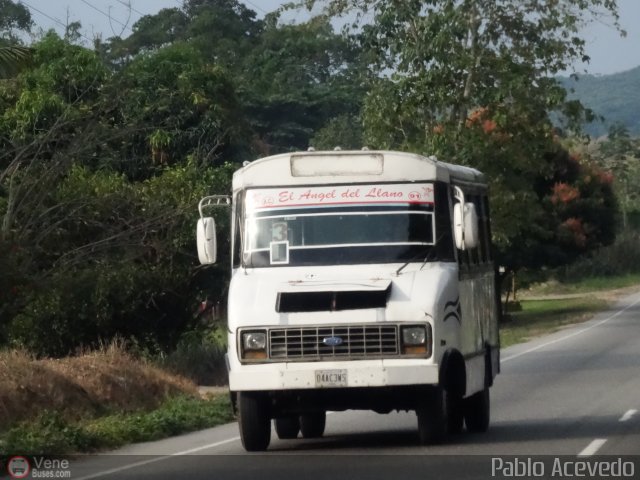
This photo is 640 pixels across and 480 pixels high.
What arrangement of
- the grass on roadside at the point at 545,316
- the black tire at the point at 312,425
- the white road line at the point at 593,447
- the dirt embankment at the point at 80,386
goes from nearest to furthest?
1. the white road line at the point at 593,447
2. the black tire at the point at 312,425
3. the dirt embankment at the point at 80,386
4. the grass on roadside at the point at 545,316

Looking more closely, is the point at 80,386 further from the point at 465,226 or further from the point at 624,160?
the point at 624,160

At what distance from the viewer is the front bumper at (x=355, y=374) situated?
1255 centimetres

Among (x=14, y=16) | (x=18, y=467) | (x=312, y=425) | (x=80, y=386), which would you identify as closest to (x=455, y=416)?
(x=312, y=425)

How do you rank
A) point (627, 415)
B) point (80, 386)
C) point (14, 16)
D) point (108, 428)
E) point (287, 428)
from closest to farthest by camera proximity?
point (287, 428) → point (108, 428) → point (627, 415) → point (80, 386) → point (14, 16)

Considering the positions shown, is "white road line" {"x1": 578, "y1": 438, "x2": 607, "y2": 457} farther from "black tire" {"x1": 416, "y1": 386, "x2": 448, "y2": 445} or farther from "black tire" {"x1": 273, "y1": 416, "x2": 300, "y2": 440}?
"black tire" {"x1": 273, "y1": 416, "x2": 300, "y2": 440}

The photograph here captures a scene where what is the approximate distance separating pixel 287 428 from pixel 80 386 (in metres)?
3.60

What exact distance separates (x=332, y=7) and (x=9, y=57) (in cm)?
1665

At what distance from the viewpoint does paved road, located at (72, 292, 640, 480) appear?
11844 millimetres

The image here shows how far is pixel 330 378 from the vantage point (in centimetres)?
1258

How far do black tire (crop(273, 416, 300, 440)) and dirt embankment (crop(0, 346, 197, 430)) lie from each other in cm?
284

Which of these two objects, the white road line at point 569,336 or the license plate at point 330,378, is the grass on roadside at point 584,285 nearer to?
the white road line at point 569,336

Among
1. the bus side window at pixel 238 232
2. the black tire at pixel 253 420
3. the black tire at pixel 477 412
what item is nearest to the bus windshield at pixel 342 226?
the bus side window at pixel 238 232

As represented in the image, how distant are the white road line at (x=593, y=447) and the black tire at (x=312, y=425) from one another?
2.84 meters

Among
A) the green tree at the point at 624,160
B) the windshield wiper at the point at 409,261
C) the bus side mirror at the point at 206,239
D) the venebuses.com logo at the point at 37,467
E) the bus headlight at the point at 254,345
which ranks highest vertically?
the green tree at the point at 624,160
